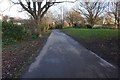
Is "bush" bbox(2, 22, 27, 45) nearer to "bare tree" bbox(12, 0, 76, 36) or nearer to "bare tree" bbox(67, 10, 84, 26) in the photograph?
"bare tree" bbox(12, 0, 76, 36)

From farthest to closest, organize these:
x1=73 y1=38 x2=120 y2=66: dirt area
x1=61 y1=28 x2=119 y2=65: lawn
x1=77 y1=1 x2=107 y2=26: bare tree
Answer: x1=77 y1=1 x2=107 y2=26: bare tree
x1=61 y1=28 x2=119 y2=65: lawn
x1=73 y1=38 x2=120 y2=66: dirt area

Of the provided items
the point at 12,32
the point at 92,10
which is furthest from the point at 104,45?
the point at 92,10

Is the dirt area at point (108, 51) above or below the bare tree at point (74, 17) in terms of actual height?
below

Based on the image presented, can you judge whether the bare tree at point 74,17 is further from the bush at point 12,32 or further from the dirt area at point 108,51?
the dirt area at point 108,51

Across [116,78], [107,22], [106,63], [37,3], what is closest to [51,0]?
[37,3]

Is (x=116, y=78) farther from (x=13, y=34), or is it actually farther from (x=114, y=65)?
(x=13, y=34)

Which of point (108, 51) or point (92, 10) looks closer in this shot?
point (108, 51)

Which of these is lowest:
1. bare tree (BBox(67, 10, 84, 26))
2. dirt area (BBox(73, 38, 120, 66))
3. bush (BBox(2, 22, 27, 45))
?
dirt area (BBox(73, 38, 120, 66))

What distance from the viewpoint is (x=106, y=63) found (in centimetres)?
930

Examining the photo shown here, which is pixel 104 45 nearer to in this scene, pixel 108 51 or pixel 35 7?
pixel 108 51

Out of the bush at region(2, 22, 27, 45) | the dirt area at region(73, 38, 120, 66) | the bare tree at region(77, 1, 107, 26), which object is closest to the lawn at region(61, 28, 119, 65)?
the dirt area at region(73, 38, 120, 66)

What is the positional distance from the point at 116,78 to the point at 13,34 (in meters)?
17.4

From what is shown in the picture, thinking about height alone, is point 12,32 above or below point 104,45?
above

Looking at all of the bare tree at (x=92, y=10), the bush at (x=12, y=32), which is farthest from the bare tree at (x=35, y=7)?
the bare tree at (x=92, y=10)
